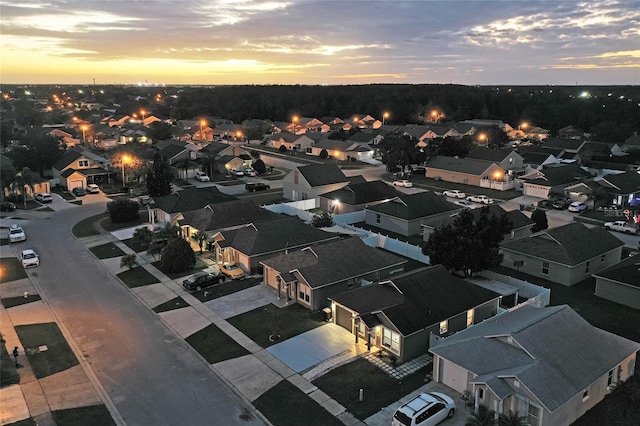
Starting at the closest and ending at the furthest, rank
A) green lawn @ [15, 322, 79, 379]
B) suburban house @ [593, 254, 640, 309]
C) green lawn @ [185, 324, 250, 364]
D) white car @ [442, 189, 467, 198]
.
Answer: green lawn @ [15, 322, 79, 379], green lawn @ [185, 324, 250, 364], suburban house @ [593, 254, 640, 309], white car @ [442, 189, 467, 198]

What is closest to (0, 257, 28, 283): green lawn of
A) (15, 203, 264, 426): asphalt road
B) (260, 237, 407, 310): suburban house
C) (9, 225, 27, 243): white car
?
(15, 203, 264, 426): asphalt road

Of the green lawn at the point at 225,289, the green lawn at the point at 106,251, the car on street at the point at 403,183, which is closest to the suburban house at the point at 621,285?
the green lawn at the point at 225,289

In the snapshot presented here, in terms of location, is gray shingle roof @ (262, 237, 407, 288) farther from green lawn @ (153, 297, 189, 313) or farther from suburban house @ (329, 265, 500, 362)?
green lawn @ (153, 297, 189, 313)

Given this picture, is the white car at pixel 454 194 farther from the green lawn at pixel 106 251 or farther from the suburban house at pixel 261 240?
the green lawn at pixel 106 251

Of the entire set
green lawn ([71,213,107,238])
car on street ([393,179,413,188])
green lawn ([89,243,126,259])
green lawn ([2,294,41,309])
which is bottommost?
green lawn ([2,294,41,309])

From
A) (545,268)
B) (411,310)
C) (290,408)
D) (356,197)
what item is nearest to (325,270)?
(411,310)

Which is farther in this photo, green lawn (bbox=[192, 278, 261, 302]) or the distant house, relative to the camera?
the distant house

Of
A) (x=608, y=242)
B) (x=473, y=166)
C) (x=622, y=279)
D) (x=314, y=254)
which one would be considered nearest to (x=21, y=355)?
(x=314, y=254)
